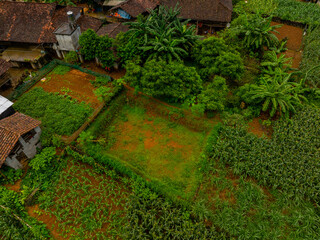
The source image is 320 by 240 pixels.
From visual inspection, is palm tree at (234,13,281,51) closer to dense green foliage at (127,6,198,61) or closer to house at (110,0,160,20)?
dense green foliage at (127,6,198,61)

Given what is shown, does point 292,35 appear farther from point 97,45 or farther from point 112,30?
point 97,45

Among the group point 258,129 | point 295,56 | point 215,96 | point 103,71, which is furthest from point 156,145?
point 295,56

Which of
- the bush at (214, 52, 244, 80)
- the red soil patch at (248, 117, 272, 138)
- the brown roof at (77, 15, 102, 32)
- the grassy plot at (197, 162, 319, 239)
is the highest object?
the brown roof at (77, 15, 102, 32)

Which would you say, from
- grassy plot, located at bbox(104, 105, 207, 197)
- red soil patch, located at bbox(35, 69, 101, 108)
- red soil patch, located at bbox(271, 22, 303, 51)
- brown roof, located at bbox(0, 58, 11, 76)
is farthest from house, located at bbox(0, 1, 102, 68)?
red soil patch, located at bbox(271, 22, 303, 51)

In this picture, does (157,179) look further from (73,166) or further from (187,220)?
(73,166)

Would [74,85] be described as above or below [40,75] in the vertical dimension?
below
